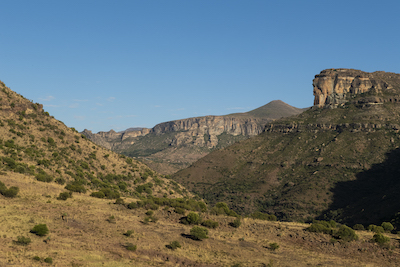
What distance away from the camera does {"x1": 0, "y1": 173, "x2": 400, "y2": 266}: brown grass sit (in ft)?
92.2

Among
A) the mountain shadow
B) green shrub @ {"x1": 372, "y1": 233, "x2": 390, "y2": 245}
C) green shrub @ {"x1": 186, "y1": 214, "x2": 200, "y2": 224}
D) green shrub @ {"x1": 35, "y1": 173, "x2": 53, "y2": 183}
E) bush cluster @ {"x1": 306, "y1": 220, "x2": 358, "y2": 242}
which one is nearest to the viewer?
green shrub @ {"x1": 372, "y1": 233, "x2": 390, "y2": 245}

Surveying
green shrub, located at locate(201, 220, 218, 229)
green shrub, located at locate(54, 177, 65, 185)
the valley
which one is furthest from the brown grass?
green shrub, located at locate(54, 177, 65, 185)

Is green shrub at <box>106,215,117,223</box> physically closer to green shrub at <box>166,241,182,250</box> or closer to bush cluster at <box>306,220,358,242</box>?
green shrub at <box>166,241,182,250</box>

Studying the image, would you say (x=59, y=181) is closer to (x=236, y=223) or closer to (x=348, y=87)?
(x=236, y=223)

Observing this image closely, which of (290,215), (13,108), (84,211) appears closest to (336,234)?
(84,211)

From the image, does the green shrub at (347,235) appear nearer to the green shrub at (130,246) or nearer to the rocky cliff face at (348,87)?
the green shrub at (130,246)

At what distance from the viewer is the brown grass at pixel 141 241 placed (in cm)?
2809

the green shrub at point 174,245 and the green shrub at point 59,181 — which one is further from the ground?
the green shrub at point 59,181

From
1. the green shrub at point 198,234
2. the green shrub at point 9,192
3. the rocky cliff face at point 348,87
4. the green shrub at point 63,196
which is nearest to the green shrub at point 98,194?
the green shrub at point 63,196

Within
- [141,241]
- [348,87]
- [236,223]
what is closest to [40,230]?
[141,241]

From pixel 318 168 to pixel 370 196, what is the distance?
3170cm

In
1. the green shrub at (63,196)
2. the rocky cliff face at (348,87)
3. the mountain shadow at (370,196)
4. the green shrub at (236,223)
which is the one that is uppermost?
the rocky cliff face at (348,87)

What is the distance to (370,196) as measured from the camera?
355 feet

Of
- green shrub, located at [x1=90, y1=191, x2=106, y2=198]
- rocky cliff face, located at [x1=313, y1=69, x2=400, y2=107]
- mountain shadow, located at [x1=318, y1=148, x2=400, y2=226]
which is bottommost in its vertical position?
mountain shadow, located at [x1=318, y1=148, x2=400, y2=226]
